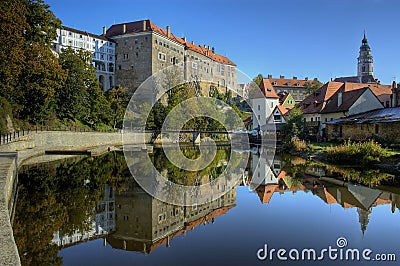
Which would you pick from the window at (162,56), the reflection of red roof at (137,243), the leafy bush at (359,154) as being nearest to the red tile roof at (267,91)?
the window at (162,56)

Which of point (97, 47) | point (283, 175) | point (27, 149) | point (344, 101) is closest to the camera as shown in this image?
point (283, 175)

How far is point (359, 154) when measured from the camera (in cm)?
1953

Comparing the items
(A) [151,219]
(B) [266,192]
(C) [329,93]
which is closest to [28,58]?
(B) [266,192]

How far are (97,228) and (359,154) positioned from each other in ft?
53.4

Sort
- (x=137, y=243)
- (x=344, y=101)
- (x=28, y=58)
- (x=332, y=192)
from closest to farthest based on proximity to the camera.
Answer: (x=137, y=243), (x=332, y=192), (x=28, y=58), (x=344, y=101)

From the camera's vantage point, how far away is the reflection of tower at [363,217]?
8.11m

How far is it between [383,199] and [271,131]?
3271cm

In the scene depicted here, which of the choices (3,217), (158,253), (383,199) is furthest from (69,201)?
(383,199)

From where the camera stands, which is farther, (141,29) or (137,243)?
(141,29)

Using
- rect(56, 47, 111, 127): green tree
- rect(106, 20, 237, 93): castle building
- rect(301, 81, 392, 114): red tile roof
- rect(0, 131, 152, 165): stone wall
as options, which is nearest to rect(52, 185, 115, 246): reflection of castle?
rect(0, 131, 152, 165): stone wall

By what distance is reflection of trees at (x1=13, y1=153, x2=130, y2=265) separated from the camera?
21.1 ft

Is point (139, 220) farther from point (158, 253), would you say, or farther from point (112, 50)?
point (112, 50)

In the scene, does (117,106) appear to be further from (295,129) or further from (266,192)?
(266,192)

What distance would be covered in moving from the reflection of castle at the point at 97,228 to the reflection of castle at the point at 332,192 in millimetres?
4787
